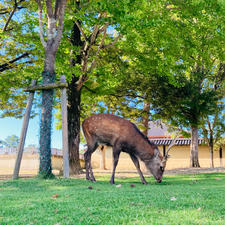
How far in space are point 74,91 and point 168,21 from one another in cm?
578

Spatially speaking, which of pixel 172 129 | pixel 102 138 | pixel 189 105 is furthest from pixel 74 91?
pixel 172 129

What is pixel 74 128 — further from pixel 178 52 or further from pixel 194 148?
pixel 194 148

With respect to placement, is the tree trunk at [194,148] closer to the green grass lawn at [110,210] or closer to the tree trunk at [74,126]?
the tree trunk at [74,126]

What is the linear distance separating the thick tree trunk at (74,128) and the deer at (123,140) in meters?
5.71

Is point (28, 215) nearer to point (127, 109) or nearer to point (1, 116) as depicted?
point (127, 109)

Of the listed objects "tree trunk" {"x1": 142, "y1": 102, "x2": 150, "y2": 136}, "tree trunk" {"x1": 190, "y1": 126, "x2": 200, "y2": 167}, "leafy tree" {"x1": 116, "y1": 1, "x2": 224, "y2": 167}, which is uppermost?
"leafy tree" {"x1": 116, "y1": 1, "x2": 224, "y2": 167}

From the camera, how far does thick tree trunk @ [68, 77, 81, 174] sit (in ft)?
49.3

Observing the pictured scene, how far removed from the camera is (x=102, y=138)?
922cm

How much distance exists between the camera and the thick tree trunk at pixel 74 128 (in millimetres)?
15016

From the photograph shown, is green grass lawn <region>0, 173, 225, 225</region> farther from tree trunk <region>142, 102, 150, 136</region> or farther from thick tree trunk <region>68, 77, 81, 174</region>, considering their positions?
tree trunk <region>142, 102, 150, 136</region>

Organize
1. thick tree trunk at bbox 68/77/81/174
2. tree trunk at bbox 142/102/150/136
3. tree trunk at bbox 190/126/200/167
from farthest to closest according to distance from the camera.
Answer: tree trunk at bbox 190/126/200/167
tree trunk at bbox 142/102/150/136
thick tree trunk at bbox 68/77/81/174

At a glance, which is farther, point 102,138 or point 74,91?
point 74,91

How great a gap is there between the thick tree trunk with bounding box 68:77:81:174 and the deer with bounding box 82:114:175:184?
571 centimetres

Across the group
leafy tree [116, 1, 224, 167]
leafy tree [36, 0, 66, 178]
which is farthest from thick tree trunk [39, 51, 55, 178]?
leafy tree [116, 1, 224, 167]
